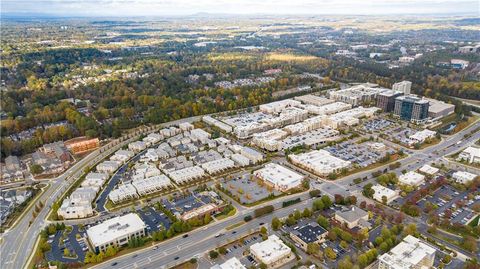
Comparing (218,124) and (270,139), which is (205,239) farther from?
(218,124)

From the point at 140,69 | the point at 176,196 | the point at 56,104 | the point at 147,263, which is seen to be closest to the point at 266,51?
the point at 140,69

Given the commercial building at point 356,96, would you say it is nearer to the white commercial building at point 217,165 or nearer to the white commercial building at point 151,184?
the white commercial building at point 217,165

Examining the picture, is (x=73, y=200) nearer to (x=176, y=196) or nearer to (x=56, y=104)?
(x=176, y=196)

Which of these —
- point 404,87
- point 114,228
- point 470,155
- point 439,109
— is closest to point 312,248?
point 114,228

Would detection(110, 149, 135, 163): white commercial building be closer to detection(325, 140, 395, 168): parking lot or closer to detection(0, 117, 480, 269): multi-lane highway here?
detection(0, 117, 480, 269): multi-lane highway

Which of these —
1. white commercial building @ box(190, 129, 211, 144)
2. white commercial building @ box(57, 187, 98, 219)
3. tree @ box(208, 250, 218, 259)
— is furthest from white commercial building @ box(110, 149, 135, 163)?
tree @ box(208, 250, 218, 259)

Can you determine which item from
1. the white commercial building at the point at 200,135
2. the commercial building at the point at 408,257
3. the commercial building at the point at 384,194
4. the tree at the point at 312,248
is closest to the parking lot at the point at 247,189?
the tree at the point at 312,248
